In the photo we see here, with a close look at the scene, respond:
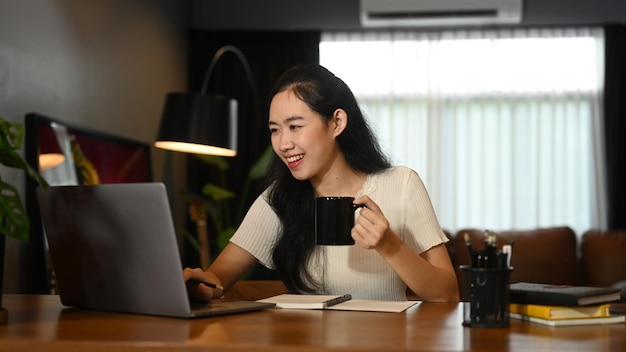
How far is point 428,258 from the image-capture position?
2.14 m

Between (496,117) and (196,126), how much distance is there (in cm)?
249

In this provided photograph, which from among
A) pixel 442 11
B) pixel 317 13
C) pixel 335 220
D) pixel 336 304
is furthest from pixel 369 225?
pixel 317 13

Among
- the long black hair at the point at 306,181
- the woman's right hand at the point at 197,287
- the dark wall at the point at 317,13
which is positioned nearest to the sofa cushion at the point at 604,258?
the dark wall at the point at 317,13

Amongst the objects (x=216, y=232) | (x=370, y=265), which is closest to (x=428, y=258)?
(x=370, y=265)

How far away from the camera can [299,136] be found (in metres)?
2.14

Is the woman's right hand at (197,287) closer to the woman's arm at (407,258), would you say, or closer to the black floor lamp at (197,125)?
the woman's arm at (407,258)

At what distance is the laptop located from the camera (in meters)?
1.43

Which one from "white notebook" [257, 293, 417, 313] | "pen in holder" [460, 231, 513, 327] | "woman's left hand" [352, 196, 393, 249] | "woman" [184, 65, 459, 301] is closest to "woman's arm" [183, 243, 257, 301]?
"woman" [184, 65, 459, 301]

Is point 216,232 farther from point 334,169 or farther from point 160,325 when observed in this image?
point 160,325

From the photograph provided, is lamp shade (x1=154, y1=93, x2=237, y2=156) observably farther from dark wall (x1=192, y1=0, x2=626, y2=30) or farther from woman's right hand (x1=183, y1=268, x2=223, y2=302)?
woman's right hand (x1=183, y1=268, x2=223, y2=302)

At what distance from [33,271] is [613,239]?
8.97ft

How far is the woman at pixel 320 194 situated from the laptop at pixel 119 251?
470mm

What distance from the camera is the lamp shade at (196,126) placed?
3854 mm

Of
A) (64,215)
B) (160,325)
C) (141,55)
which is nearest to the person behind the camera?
(160,325)
